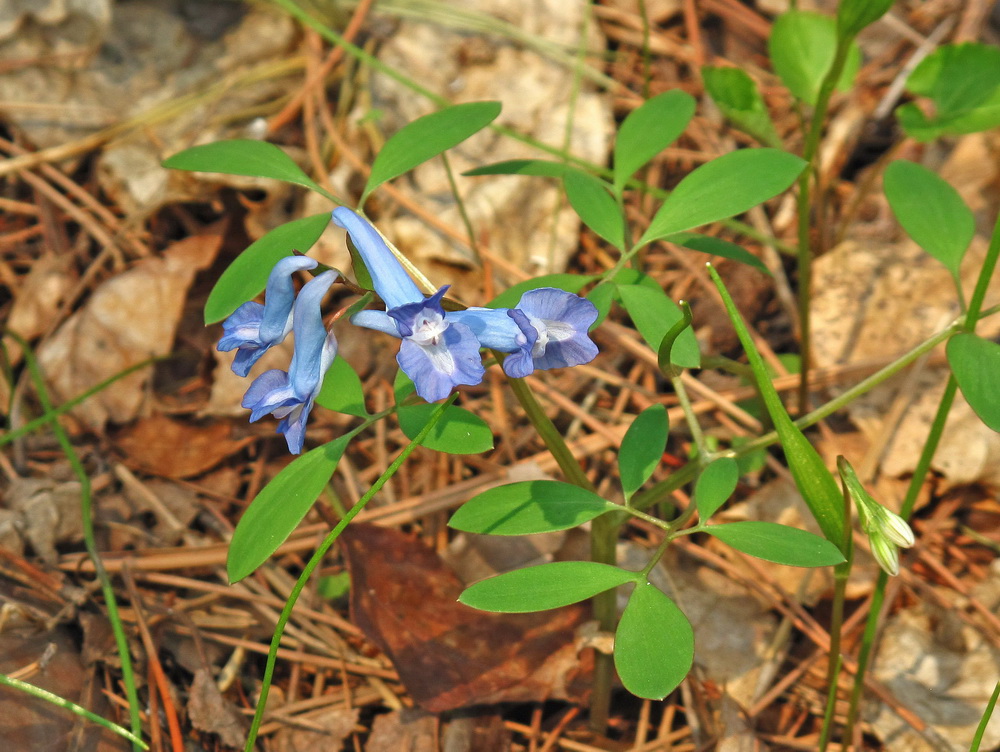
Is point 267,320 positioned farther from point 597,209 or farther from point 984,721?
point 984,721

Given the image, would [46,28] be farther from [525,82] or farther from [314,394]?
[314,394]

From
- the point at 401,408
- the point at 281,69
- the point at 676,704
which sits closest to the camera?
the point at 401,408

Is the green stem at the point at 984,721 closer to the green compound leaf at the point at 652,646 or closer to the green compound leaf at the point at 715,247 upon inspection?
the green compound leaf at the point at 652,646

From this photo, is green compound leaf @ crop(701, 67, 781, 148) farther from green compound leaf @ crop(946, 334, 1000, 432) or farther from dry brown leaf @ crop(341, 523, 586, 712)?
dry brown leaf @ crop(341, 523, 586, 712)

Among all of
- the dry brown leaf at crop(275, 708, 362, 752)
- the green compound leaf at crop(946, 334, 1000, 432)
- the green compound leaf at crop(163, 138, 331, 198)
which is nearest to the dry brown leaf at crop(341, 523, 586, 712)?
the dry brown leaf at crop(275, 708, 362, 752)

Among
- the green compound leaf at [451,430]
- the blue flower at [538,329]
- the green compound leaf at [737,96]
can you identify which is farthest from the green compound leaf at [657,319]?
the green compound leaf at [737,96]

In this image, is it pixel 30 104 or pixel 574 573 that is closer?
pixel 574 573

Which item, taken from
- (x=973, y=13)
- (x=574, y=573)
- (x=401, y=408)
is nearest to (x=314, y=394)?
(x=401, y=408)
